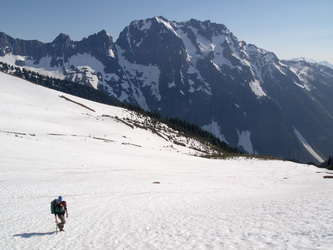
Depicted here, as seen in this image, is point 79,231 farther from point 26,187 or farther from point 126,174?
point 126,174

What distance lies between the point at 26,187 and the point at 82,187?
5.00 m

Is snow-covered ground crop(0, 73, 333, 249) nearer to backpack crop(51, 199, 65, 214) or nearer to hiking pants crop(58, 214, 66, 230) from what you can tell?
hiking pants crop(58, 214, 66, 230)

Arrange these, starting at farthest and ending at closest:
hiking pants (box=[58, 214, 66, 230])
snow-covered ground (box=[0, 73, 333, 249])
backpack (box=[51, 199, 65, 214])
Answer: hiking pants (box=[58, 214, 66, 230]) → backpack (box=[51, 199, 65, 214]) → snow-covered ground (box=[0, 73, 333, 249])

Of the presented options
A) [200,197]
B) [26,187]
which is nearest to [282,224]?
[200,197]

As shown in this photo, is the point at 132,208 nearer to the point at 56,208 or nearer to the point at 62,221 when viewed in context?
the point at 62,221

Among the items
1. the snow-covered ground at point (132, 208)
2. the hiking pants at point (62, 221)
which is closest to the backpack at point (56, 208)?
the hiking pants at point (62, 221)

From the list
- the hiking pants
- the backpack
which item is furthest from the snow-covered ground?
the backpack

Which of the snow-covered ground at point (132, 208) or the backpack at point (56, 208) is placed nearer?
the snow-covered ground at point (132, 208)

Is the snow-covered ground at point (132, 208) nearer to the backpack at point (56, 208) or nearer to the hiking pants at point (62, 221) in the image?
the hiking pants at point (62, 221)

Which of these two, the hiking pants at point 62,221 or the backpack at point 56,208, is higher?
the backpack at point 56,208

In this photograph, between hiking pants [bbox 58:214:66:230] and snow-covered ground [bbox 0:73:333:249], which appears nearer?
snow-covered ground [bbox 0:73:333:249]

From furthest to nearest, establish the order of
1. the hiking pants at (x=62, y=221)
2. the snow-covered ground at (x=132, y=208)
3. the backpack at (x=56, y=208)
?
the hiking pants at (x=62, y=221)
the backpack at (x=56, y=208)
the snow-covered ground at (x=132, y=208)

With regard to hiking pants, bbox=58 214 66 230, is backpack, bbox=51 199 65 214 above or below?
above

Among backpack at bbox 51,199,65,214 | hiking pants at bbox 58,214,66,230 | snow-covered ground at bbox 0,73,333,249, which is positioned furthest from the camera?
hiking pants at bbox 58,214,66,230
